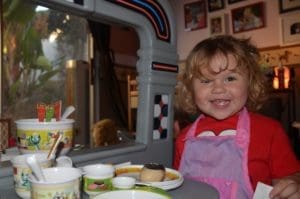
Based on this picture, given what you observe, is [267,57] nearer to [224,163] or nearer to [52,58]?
[52,58]

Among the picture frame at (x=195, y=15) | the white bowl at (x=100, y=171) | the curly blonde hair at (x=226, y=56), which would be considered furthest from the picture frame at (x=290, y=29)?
the white bowl at (x=100, y=171)

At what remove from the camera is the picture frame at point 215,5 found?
3916 mm

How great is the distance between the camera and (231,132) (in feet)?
3.35

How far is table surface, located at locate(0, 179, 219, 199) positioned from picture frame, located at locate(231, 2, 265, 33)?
10.5 ft

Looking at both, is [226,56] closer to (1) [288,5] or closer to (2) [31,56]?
(2) [31,56]

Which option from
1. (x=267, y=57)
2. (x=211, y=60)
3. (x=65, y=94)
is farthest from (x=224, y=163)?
(x=267, y=57)

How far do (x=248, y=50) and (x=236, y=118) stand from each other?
9.1 inches

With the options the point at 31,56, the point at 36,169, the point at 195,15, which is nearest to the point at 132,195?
the point at 36,169

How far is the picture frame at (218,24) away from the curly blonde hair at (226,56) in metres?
2.80

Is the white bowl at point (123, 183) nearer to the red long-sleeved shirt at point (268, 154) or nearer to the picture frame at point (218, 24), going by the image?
the red long-sleeved shirt at point (268, 154)

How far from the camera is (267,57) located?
11.8ft

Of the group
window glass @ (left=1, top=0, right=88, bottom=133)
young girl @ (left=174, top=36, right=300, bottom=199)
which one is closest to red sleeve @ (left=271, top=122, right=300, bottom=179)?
young girl @ (left=174, top=36, right=300, bottom=199)

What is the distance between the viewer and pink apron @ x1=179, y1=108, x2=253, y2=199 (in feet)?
3.04

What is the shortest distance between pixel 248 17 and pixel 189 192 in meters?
3.32
